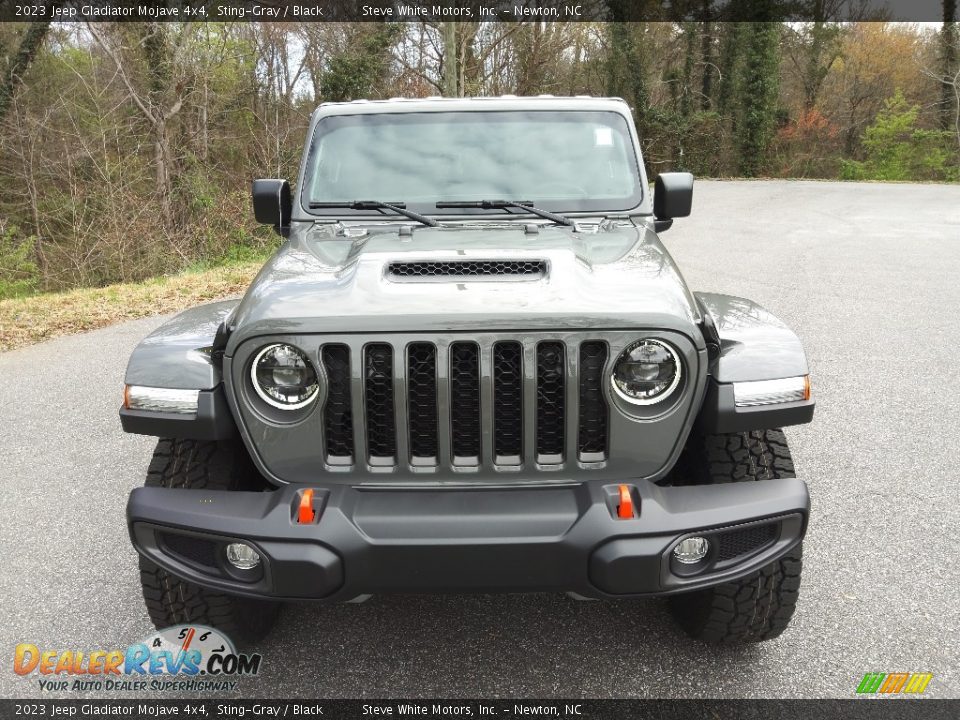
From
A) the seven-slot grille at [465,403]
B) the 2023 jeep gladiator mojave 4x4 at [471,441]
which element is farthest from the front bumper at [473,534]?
the seven-slot grille at [465,403]

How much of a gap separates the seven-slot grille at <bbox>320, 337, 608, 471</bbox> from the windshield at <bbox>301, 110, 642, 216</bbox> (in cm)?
126

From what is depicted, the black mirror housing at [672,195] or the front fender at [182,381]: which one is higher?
the black mirror housing at [672,195]

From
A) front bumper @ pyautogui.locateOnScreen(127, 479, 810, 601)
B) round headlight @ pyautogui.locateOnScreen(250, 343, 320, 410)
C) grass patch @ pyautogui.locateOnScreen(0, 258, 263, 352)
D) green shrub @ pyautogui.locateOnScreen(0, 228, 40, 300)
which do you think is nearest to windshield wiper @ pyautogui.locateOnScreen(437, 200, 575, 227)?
round headlight @ pyautogui.locateOnScreen(250, 343, 320, 410)

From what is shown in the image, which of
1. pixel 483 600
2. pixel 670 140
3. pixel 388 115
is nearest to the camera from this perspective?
pixel 483 600

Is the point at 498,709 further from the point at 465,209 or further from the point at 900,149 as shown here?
the point at 900,149

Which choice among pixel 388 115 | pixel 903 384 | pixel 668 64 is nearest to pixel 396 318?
pixel 388 115

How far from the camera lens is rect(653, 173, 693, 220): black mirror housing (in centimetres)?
345

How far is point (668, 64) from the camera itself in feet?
114

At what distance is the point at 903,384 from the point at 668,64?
32.5 m

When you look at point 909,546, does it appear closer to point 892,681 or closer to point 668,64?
point 892,681

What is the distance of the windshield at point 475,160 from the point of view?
334cm

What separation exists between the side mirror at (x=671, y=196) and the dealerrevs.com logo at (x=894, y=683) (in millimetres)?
1932

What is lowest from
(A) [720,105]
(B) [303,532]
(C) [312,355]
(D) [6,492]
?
(D) [6,492]

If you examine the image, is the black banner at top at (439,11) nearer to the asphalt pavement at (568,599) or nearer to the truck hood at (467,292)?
the asphalt pavement at (568,599)
